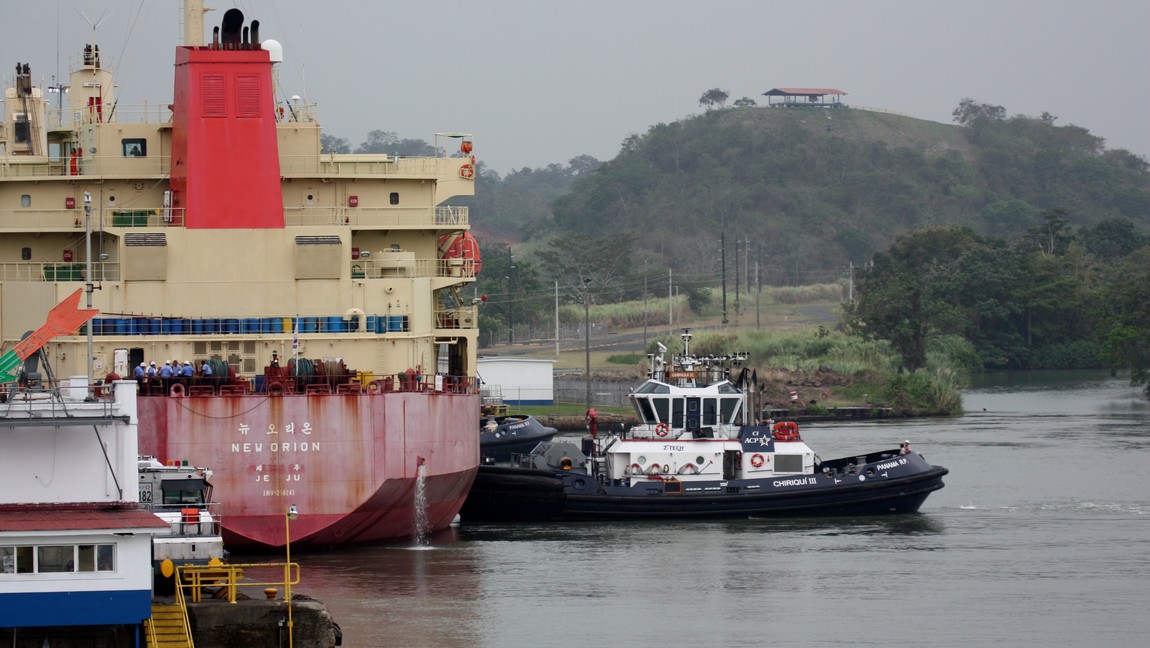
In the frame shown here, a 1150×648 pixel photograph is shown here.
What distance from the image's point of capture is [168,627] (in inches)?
843

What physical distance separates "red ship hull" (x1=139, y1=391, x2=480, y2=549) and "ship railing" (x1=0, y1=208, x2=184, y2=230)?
15.9ft

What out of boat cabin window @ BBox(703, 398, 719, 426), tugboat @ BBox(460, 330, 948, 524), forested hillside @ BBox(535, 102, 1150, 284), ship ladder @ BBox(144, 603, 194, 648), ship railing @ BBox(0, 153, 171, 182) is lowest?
ship ladder @ BBox(144, 603, 194, 648)

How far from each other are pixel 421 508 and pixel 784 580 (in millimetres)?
6927

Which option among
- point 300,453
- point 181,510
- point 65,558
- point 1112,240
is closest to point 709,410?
point 300,453

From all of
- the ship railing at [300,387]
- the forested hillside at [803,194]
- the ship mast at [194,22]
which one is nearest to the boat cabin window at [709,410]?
the ship railing at [300,387]

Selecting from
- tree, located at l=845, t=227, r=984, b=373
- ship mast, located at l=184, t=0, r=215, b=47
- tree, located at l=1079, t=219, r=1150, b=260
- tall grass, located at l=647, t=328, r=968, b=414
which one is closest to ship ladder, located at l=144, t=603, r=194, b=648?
ship mast, located at l=184, t=0, r=215, b=47

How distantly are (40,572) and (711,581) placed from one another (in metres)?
14.0

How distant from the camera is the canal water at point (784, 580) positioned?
1065 inches

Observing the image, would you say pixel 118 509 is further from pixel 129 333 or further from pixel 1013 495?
pixel 1013 495

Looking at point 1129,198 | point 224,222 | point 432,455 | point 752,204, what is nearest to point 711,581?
point 432,455

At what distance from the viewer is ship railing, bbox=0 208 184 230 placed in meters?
34.9

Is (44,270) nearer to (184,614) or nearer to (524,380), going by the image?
(184,614)

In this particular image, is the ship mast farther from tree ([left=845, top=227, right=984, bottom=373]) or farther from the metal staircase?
tree ([left=845, top=227, right=984, bottom=373])

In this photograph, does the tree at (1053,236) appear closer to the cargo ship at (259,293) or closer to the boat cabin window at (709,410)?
the boat cabin window at (709,410)
